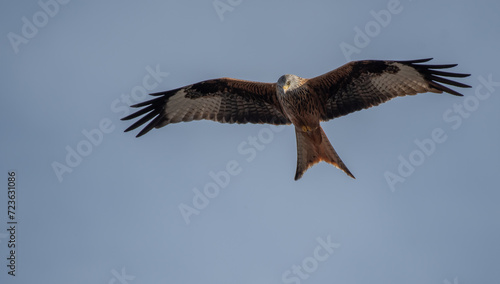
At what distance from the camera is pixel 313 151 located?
11.1 metres

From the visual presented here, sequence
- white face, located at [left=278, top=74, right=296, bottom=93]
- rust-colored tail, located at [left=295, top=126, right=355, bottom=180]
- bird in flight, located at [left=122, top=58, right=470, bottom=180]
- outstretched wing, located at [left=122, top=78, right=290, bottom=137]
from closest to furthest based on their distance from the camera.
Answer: white face, located at [left=278, top=74, right=296, bottom=93], bird in flight, located at [left=122, top=58, right=470, bottom=180], rust-colored tail, located at [left=295, top=126, right=355, bottom=180], outstretched wing, located at [left=122, top=78, right=290, bottom=137]

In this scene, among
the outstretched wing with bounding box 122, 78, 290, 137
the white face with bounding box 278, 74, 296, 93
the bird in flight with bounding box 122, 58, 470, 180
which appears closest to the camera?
the white face with bounding box 278, 74, 296, 93

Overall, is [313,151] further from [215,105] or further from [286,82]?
[215,105]

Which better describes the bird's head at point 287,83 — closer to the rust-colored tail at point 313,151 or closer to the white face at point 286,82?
the white face at point 286,82

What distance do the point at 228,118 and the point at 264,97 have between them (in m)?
0.82

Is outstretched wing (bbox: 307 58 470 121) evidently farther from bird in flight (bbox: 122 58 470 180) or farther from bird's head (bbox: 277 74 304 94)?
bird's head (bbox: 277 74 304 94)

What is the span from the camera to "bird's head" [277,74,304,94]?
34.6 feet

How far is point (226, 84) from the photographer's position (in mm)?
11391

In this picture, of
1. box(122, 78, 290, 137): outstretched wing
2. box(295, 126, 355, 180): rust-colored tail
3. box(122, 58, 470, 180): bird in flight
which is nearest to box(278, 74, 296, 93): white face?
box(122, 58, 470, 180): bird in flight

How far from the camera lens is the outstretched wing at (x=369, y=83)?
1076 centimetres

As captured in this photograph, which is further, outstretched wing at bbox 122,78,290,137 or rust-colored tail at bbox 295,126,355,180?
outstretched wing at bbox 122,78,290,137

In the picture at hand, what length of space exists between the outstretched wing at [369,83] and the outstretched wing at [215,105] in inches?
36.2

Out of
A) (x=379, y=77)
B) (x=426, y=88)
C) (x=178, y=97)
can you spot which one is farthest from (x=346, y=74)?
(x=178, y=97)

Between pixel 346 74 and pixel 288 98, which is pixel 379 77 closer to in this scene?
pixel 346 74
